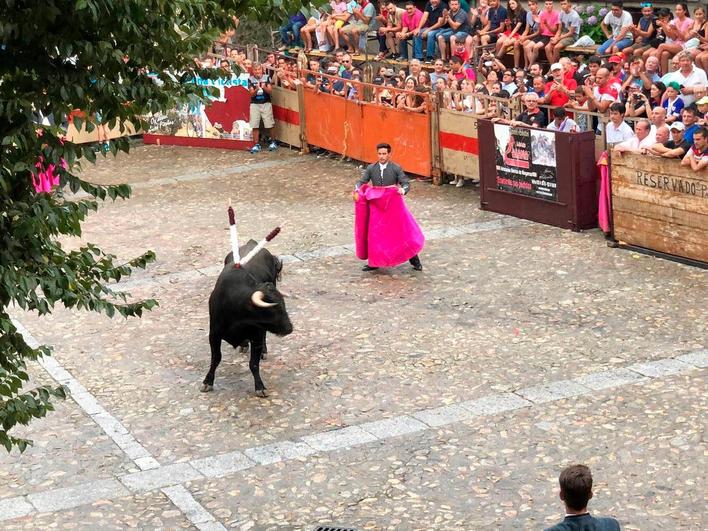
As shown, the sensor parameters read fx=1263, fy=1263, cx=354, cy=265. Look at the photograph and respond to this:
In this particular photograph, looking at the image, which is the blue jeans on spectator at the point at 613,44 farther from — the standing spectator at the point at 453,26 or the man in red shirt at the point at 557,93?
the standing spectator at the point at 453,26

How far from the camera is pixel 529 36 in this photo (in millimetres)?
24938

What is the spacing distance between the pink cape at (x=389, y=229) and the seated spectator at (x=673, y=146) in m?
3.31

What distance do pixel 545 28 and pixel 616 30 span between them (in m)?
1.77

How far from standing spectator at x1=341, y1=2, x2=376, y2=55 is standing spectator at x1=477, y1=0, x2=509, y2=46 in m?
3.85

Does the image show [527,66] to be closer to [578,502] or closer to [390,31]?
[390,31]

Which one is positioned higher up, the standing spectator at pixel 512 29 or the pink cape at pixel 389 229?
the standing spectator at pixel 512 29

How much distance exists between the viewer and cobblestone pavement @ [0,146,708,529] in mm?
10414

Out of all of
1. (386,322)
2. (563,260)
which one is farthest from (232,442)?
(563,260)

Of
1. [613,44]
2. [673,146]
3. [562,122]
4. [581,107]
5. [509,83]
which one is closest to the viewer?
[673,146]

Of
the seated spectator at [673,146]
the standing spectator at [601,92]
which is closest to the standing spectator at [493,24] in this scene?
the standing spectator at [601,92]

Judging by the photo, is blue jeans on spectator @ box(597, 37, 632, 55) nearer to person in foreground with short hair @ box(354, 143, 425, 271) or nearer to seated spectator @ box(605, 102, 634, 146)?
seated spectator @ box(605, 102, 634, 146)

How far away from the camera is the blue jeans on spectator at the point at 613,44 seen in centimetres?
2297

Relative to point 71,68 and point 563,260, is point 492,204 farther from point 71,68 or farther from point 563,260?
point 71,68

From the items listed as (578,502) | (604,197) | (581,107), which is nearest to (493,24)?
(581,107)
